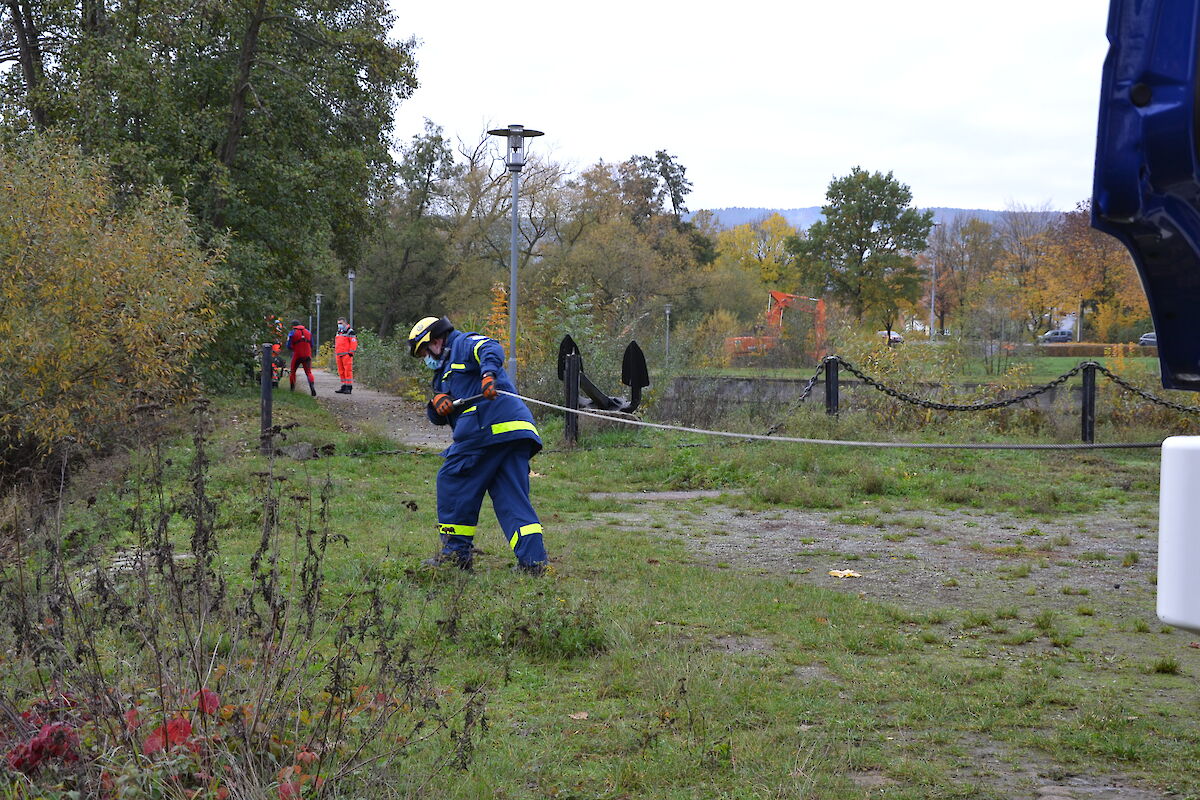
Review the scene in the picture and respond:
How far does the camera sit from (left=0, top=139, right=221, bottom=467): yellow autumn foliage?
10.2 meters

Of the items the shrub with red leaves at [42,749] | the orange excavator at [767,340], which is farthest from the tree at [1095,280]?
the shrub with red leaves at [42,749]

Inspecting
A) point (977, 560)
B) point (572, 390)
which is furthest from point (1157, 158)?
point (572, 390)

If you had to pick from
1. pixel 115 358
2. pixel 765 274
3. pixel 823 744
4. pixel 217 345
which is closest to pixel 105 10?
pixel 217 345

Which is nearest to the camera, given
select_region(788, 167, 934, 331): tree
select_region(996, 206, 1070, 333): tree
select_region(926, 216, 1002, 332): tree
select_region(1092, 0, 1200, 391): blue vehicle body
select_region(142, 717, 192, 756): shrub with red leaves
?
select_region(1092, 0, 1200, 391): blue vehicle body

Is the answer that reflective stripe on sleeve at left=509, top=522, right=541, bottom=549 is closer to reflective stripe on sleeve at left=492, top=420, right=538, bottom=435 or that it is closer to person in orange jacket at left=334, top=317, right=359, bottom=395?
reflective stripe on sleeve at left=492, top=420, right=538, bottom=435

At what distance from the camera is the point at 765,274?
251ft

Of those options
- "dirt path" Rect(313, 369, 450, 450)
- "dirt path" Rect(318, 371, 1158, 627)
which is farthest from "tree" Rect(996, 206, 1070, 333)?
"dirt path" Rect(318, 371, 1158, 627)

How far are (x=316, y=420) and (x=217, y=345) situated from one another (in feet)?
11.5

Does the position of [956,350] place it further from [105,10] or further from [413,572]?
[105,10]

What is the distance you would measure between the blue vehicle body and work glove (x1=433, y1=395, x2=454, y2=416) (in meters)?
5.30

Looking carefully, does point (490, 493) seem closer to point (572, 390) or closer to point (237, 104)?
point (572, 390)

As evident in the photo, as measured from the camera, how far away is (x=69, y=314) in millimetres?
10727

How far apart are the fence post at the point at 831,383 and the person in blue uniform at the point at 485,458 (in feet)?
26.6

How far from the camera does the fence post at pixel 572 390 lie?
15367 mm
